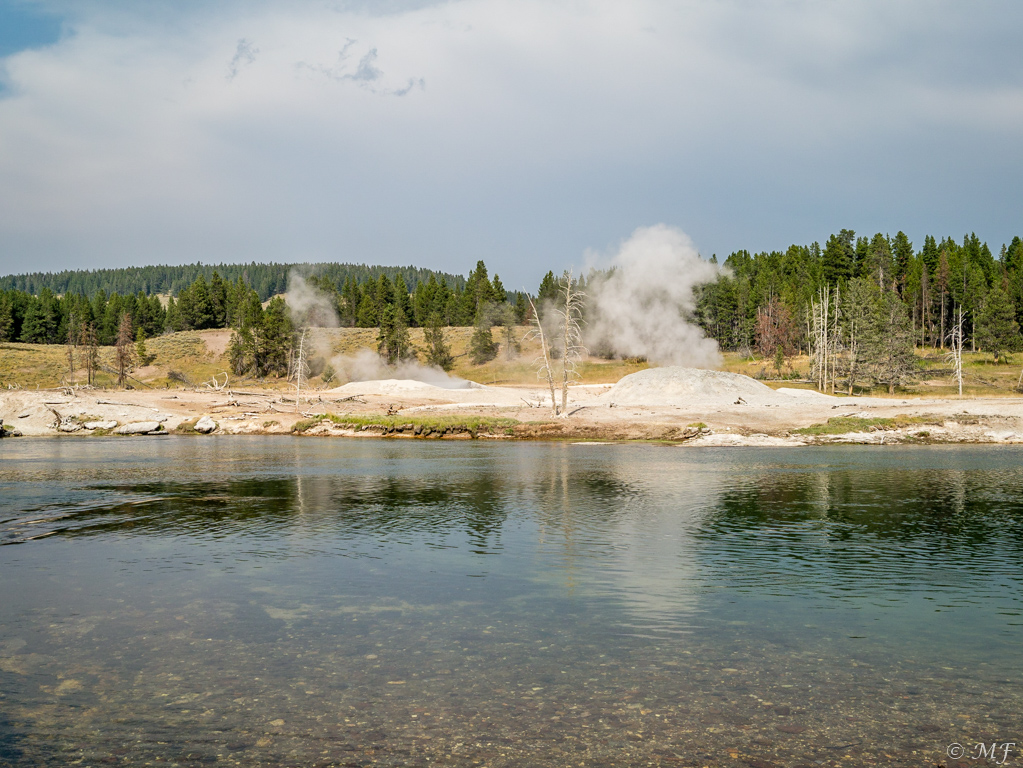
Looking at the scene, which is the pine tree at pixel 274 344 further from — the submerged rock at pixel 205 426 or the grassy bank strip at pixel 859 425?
the grassy bank strip at pixel 859 425

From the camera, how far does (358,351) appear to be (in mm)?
119688

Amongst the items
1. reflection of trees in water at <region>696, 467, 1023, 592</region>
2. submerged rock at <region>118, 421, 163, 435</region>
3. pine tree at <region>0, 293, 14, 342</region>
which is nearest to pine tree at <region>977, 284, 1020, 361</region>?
reflection of trees in water at <region>696, 467, 1023, 592</region>

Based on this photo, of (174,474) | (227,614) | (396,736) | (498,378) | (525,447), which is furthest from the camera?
(498,378)

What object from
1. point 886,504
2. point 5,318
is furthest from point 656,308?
point 5,318

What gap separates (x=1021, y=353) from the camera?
103m

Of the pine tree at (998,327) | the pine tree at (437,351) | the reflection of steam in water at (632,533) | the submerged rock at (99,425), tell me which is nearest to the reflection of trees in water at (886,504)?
the reflection of steam in water at (632,533)

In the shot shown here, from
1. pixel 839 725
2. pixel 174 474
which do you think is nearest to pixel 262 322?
pixel 174 474

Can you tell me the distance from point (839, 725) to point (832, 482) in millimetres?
23364

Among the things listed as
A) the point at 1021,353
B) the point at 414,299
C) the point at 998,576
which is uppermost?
the point at 414,299

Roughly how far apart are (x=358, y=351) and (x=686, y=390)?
68.9 m

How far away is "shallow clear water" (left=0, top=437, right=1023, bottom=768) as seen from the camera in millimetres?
8594

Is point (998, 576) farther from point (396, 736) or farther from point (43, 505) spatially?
point (43, 505)

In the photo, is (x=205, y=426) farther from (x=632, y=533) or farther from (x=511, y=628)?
(x=511, y=628)

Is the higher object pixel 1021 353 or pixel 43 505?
pixel 1021 353
